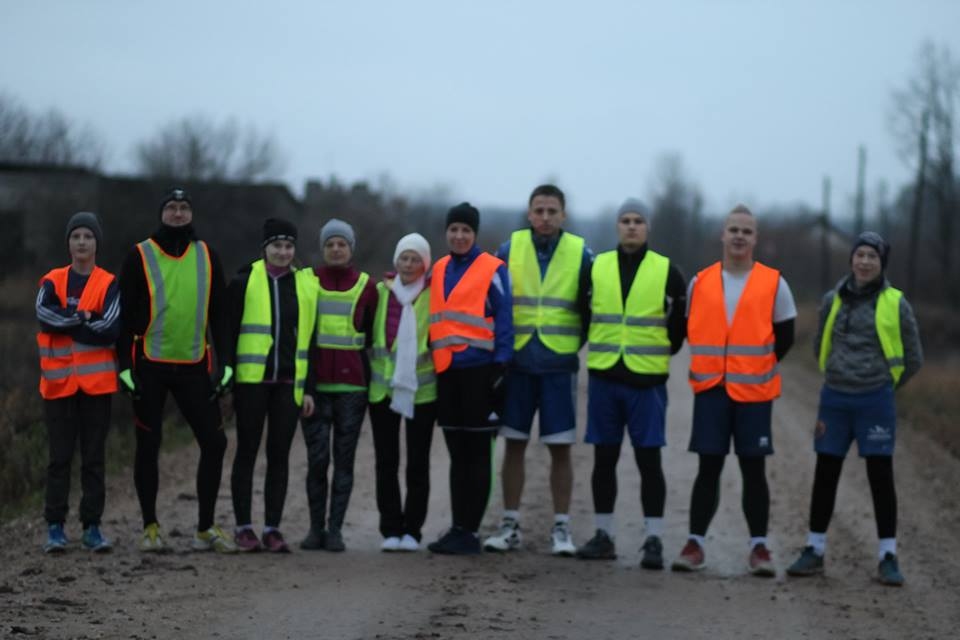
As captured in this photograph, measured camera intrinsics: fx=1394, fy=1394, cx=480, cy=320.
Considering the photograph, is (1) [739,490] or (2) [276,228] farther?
(1) [739,490]

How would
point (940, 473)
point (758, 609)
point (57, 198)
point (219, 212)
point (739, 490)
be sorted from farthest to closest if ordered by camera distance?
1. point (219, 212)
2. point (57, 198)
3. point (940, 473)
4. point (739, 490)
5. point (758, 609)

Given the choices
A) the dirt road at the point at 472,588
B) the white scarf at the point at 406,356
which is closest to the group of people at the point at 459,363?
the white scarf at the point at 406,356

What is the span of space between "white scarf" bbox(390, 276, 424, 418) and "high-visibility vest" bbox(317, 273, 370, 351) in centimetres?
31

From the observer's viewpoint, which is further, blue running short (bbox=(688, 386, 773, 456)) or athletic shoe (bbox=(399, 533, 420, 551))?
athletic shoe (bbox=(399, 533, 420, 551))

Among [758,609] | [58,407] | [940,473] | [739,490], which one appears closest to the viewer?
[758,609]

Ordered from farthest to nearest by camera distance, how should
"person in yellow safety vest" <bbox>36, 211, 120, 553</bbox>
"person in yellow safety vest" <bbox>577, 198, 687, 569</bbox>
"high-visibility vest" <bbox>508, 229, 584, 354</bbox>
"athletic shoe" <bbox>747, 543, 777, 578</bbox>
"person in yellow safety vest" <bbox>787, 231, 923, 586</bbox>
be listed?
"high-visibility vest" <bbox>508, 229, 584, 354</bbox> → "person in yellow safety vest" <bbox>577, 198, 687, 569</bbox> → "person in yellow safety vest" <bbox>787, 231, 923, 586</bbox> → "athletic shoe" <bbox>747, 543, 777, 578</bbox> → "person in yellow safety vest" <bbox>36, 211, 120, 553</bbox>

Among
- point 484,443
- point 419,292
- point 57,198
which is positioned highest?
point 57,198

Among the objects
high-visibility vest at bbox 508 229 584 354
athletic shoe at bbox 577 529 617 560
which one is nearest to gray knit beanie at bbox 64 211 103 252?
high-visibility vest at bbox 508 229 584 354

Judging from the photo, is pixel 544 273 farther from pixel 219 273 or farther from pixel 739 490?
pixel 739 490

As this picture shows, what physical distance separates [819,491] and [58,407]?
5048mm

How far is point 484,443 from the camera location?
9430 mm

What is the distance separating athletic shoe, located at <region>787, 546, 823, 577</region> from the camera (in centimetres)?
909

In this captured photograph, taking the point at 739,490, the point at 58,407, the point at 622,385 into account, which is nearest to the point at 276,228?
the point at 58,407

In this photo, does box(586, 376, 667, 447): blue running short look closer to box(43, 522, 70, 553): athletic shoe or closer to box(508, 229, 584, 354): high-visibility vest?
box(508, 229, 584, 354): high-visibility vest
